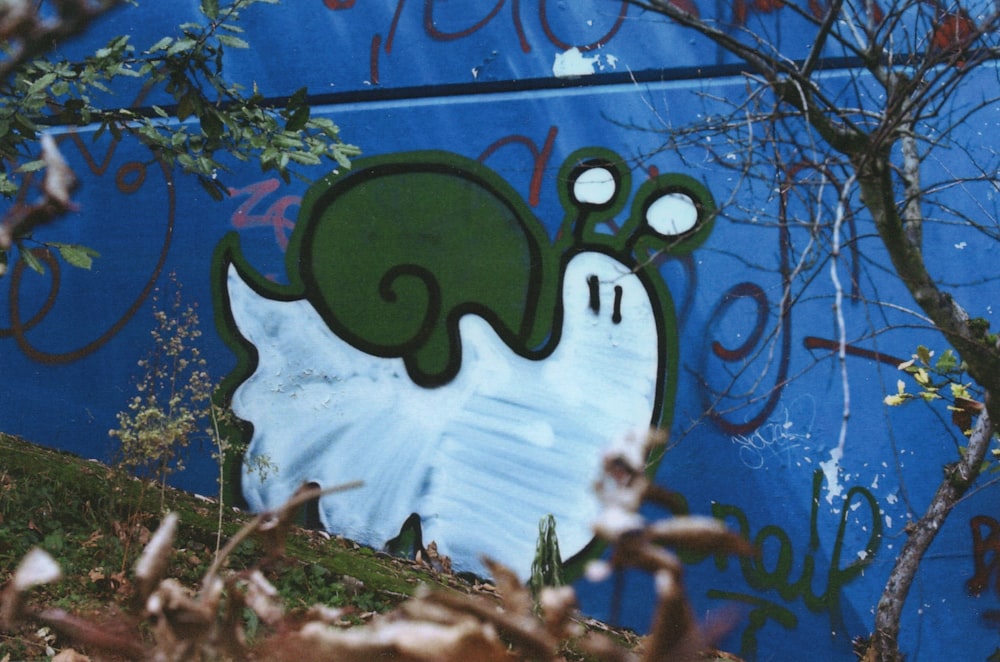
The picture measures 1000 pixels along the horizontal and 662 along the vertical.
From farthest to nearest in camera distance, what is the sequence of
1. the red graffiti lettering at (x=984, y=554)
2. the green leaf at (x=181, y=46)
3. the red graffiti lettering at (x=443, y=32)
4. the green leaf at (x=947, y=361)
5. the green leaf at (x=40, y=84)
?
the red graffiti lettering at (x=443, y=32) → the red graffiti lettering at (x=984, y=554) → the green leaf at (x=181, y=46) → the green leaf at (x=947, y=361) → the green leaf at (x=40, y=84)

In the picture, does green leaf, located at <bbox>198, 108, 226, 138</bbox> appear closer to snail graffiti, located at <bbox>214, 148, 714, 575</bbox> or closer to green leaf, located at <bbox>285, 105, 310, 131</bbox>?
green leaf, located at <bbox>285, 105, 310, 131</bbox>

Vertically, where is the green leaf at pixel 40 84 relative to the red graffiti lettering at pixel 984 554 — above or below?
above

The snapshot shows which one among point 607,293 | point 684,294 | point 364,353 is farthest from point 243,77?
point 684,294

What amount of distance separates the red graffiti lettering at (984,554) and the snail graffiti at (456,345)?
4.82ft

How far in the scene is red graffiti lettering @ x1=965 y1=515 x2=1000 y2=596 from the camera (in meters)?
4.20

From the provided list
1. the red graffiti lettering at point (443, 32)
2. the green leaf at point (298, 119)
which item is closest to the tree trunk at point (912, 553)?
the green leaf at point (298, 119)

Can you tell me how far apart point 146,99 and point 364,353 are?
1.92 m

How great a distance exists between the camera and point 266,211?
16.5 ft

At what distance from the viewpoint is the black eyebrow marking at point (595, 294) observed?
4.66 m

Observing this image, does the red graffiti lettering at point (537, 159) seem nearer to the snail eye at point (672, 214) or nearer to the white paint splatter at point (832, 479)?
the snail eye at point (672, 214)

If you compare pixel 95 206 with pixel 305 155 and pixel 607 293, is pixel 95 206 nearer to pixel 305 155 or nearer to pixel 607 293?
pixel 305 155

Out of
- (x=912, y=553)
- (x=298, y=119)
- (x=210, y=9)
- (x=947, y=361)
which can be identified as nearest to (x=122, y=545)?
(x=298, y=119)

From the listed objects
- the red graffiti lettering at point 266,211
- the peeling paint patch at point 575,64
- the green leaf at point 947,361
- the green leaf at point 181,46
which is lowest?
the red graffiti lettering at point 266,211

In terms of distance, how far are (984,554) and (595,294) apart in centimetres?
211
